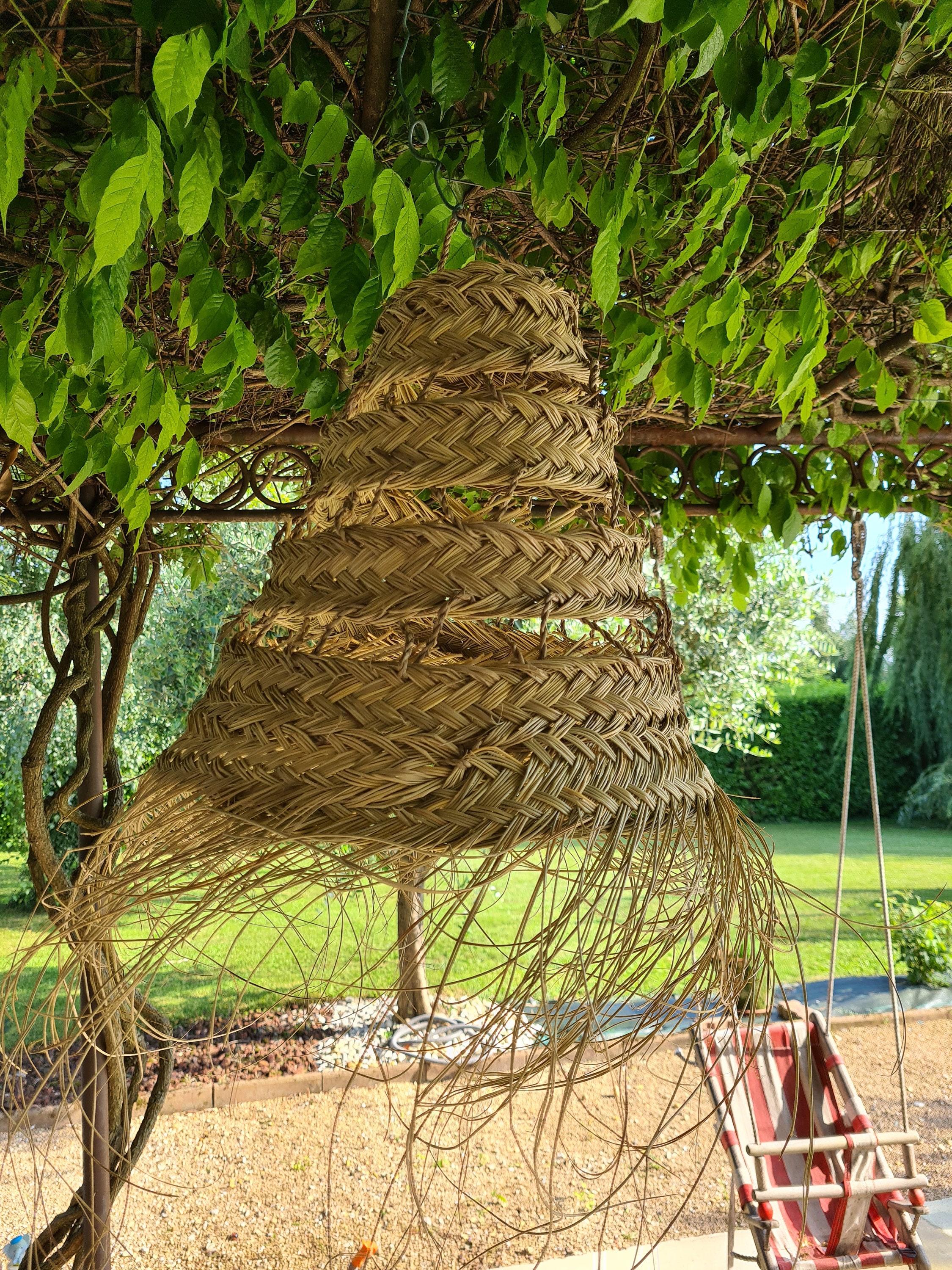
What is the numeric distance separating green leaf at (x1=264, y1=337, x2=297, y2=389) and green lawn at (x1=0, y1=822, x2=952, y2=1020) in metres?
0.80

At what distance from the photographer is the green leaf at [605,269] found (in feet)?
3.39

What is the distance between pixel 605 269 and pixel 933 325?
A: 0.68 metres

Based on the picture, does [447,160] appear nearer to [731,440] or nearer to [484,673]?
[484,673]

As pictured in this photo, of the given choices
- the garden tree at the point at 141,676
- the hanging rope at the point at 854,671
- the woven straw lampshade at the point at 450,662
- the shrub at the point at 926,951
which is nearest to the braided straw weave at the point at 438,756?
the woven straw lampshade at the point at 450,662

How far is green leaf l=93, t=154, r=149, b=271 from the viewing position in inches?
27.5

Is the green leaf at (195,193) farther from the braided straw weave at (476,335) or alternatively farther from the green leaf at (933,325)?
the green leaf at (933,325)

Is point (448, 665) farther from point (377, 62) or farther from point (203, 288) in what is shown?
point (377, 62)

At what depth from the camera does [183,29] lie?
30.4 inches

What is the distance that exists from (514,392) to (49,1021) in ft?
2.41

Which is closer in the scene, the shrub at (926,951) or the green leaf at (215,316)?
the green leaf at (215,316)

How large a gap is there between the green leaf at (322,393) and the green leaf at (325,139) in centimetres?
50

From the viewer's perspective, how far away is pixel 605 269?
104 centimetres

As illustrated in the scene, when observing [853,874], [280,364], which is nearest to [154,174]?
[280,364]

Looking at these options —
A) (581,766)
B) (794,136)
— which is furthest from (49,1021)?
(794,136)
